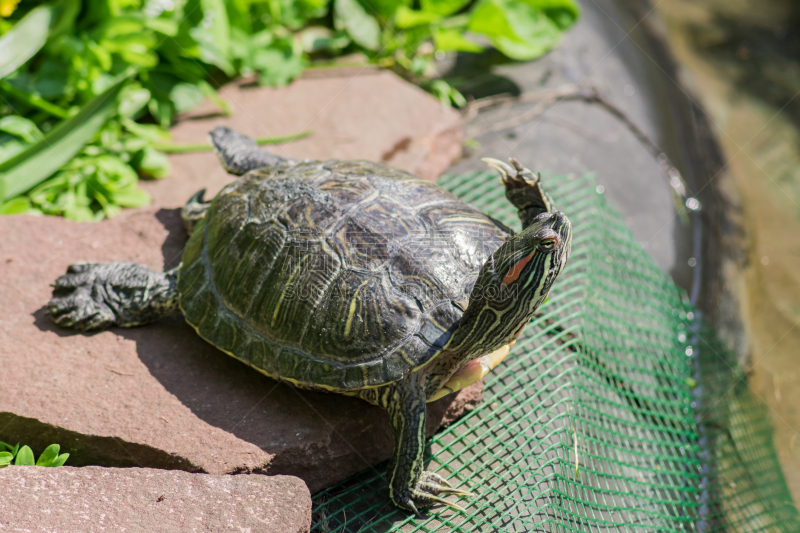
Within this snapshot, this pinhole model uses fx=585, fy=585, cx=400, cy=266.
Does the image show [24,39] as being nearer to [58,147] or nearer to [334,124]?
[58,147]

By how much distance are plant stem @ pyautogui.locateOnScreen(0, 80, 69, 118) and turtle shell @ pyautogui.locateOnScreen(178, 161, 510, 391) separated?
2.13m

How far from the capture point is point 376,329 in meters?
2.70

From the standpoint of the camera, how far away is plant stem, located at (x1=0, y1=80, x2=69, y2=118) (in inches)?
173

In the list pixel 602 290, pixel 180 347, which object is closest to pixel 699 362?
A: pixel 602 290

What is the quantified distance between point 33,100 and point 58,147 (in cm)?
49

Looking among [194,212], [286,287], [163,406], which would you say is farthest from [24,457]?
[194,212]

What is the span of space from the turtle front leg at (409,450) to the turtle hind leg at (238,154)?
6.17ft

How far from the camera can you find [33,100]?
4.34 metres

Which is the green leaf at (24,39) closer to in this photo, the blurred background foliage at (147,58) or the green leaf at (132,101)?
the blurred background foliage at (147,58)

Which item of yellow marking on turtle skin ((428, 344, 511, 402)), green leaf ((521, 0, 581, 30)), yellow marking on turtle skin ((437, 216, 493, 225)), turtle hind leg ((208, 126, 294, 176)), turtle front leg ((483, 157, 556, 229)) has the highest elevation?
green leaf ((521, 0, 581, 30))

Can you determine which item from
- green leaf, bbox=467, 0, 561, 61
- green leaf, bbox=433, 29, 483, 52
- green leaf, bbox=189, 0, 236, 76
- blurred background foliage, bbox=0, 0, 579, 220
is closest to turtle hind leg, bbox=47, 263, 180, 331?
blurred background foliage, bbox=0, 0, 579, 220

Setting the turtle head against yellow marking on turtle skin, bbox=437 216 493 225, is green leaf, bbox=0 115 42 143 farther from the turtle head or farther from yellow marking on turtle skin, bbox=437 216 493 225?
the turtle head

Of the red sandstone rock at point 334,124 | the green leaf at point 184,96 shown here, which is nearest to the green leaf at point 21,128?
the red sandstone rock at point 334,124

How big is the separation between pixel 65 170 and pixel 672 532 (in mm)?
4692
